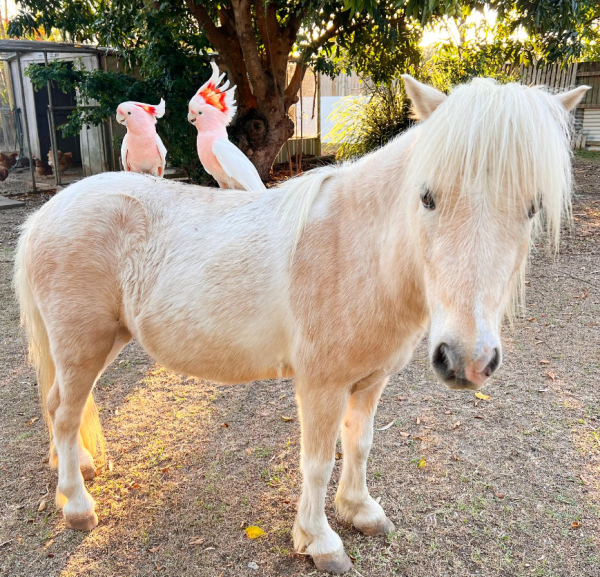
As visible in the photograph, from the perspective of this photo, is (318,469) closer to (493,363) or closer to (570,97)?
(493,363)

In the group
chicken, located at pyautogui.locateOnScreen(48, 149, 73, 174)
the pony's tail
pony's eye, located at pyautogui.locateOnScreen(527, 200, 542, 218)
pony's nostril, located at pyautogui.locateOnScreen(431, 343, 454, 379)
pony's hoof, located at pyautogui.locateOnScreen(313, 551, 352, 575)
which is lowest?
pony's hoof, located at pyautogui.locateOnScreen(313, 551, 352, 575)

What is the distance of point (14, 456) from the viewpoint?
2.85 metres

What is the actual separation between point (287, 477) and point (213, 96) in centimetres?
282

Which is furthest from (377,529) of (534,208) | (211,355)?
(534,208)

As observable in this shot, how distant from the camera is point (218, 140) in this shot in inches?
146

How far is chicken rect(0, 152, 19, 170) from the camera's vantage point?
10828 millimetres

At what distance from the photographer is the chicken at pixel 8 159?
35.5 feet

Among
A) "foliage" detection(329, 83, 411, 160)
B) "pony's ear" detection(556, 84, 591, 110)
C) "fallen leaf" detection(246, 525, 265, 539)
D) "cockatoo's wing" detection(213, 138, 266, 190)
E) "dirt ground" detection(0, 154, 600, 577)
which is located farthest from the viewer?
"foliage" detection(329, 83, 411, 160)

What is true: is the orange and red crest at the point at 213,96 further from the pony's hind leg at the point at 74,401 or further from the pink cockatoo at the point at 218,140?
the pony's hind leg at the point at 74,401

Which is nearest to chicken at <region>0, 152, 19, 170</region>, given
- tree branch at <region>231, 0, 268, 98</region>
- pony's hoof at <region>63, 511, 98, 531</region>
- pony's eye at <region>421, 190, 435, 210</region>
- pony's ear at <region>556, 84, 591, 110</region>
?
tree branch at <region>231, 0, 268, 98</region>

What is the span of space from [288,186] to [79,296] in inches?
41.0

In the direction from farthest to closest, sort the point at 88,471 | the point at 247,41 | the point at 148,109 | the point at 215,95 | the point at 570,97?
the point at 247,41, the point at 148,109, the point at 215,95, the point at 88,471, the point at 570,97

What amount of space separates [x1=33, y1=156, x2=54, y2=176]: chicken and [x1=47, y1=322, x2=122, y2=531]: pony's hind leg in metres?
10.3

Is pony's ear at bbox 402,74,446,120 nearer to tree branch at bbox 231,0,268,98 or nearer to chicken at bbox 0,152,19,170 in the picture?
tree branch at bbox 231,0,268,98
